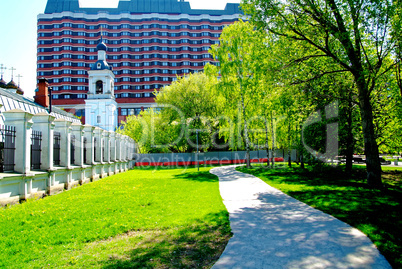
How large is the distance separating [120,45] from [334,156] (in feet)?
236

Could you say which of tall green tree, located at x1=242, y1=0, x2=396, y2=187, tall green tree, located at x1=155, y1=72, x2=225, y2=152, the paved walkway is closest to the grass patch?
the paved walkway

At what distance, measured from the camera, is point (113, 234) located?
5.78 m

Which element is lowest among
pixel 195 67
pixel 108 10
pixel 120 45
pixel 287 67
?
pixel 287 67

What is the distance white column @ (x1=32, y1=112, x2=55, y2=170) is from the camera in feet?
35.9

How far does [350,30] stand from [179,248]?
39.9 feet

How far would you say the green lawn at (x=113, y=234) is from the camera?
14.4 feet

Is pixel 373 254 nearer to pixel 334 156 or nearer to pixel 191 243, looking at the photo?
pixel 191 243

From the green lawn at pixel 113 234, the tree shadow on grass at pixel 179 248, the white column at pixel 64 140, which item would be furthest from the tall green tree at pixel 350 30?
the white column at pixel 64 140

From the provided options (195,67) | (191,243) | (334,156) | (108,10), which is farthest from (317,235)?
(108,10)

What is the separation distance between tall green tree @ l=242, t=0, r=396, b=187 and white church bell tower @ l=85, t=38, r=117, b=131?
43.9m

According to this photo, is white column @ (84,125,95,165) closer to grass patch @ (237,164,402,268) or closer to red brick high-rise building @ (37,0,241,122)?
grass patch @ (237,164,402,268)

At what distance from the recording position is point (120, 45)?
3024 inches

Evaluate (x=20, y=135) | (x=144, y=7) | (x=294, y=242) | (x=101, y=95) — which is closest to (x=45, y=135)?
(x=20, y=135)

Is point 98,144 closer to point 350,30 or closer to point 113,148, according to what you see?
point 113,148
